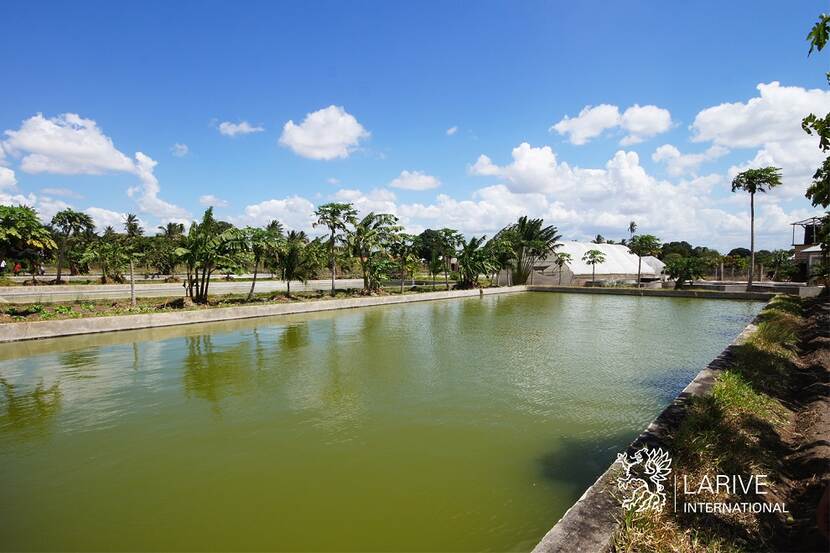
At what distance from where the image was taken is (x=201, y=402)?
8.51m

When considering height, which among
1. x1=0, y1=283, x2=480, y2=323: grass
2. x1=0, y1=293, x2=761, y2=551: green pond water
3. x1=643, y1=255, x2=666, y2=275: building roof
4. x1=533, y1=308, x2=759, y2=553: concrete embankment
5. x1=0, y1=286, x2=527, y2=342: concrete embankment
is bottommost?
x1=0, y1=293, x2=761, y2=551: green pond water

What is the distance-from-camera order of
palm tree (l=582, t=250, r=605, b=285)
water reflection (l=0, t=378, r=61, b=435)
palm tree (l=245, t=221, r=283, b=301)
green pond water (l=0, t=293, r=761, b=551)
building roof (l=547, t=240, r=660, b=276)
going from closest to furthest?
green pond water (l=0, t=293, r=761, b=551) < water reflection (l=0, t=378, r=61, b=435) < palm tree (l=245, t=221, r=283, b=301) < palm tree (l=582, t=250, r=605, b=285) < building roof (l=547, t=240, r=660, b=276)

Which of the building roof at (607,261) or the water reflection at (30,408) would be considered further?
the building roof at (607,261)

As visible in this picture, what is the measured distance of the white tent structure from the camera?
47.5m

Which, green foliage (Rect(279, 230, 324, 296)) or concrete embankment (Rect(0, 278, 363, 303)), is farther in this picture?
green foliage (Rect(279, 230, 324, 296))

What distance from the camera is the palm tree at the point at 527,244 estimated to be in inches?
1807

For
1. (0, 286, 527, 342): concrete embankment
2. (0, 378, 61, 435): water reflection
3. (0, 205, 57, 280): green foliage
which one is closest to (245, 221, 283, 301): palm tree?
(0, 286, 527, 342): concrete embankment

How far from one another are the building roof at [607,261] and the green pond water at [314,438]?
3537 cm

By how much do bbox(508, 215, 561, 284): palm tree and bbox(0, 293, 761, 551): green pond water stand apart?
32017 millimetres

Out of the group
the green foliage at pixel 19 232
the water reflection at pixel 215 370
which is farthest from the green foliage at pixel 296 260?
the water reflection at pixel 215 370

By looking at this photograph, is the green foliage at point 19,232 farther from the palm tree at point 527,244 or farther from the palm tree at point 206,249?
the palm tree at point 527,244

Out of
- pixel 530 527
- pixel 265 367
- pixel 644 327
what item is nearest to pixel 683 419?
pixel 530 527

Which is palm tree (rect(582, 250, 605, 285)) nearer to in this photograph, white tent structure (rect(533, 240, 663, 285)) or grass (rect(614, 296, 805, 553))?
white tent structure (rect(533, 240, 663, 285))

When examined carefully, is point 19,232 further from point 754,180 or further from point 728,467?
point 754,180
